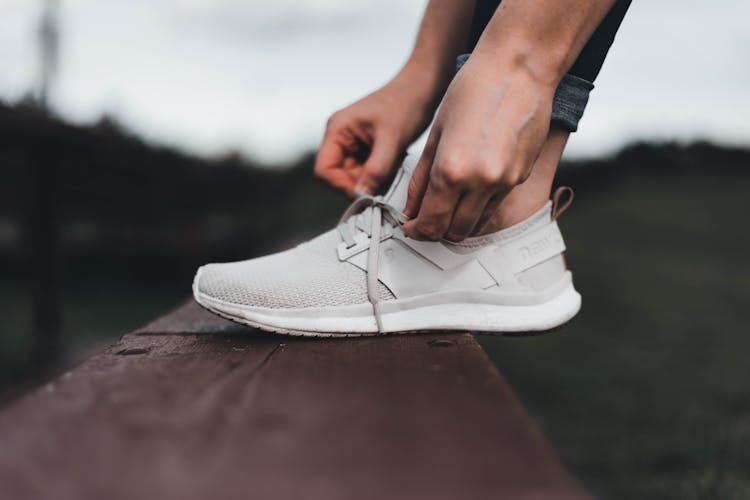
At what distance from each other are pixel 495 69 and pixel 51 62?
33.9 ft

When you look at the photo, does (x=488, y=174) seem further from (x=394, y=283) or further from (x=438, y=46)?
(x=438, y=46)

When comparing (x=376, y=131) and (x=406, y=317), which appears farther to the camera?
(x=376, y=131)

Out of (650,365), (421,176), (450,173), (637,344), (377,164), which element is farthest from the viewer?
(637,344)

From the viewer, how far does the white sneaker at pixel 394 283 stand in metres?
1.09

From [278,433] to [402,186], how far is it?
0.63 metres

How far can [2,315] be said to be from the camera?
19.9 ft

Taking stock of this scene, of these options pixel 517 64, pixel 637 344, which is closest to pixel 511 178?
pixel 517 64

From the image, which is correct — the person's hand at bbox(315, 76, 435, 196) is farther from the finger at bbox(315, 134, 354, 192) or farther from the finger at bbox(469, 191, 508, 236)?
the finger at bbox(469, 191, 508, 236)

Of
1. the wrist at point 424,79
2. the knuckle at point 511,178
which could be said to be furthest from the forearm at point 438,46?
the knuckle at point 511,178

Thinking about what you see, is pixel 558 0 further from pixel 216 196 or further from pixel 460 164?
pixel 216 196

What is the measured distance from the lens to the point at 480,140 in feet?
2.81

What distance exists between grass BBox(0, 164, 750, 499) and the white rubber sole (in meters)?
1.38

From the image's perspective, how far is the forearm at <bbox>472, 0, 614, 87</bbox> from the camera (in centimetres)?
92

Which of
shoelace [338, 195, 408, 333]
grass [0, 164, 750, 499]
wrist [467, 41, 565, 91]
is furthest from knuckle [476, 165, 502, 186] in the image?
grass [0, 164, 750, 499]
